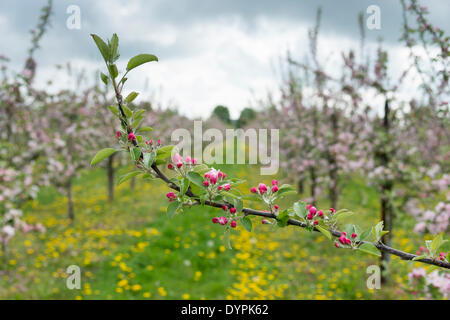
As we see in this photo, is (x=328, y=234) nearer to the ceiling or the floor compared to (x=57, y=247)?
nearer to the ceiling

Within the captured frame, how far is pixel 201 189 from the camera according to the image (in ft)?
4.13

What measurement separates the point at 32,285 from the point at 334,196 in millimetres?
5610

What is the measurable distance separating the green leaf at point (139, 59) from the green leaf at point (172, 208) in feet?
1.60

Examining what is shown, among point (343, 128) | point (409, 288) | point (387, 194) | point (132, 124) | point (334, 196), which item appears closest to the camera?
point (132, 124)

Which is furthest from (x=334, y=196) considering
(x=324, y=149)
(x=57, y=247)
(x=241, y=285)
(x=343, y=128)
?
(x=57, y=247)

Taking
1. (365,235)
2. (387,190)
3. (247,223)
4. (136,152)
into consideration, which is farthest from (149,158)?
(387,190)

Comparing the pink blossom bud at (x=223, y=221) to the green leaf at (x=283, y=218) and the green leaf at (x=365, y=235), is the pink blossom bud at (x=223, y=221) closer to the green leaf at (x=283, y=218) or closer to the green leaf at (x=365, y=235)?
the green leaf at (x=283, y=218)

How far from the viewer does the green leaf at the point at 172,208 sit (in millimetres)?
1207

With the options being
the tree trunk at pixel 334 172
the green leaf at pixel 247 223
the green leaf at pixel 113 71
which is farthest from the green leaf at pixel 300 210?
the tree trunk at pixel 334 172

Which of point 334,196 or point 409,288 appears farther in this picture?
point 334,196

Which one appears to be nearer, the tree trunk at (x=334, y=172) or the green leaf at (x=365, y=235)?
the green leaf at (x=365, y=235)
